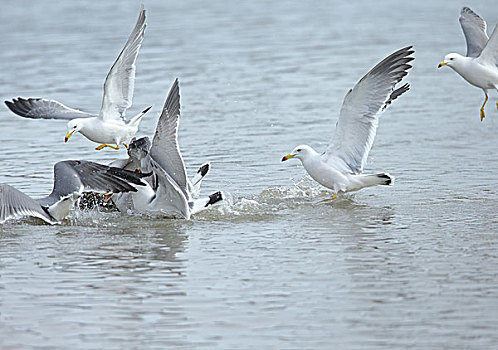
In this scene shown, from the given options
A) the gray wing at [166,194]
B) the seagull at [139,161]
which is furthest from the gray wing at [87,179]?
the seagull at [139,161]

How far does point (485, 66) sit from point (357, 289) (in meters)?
5.19

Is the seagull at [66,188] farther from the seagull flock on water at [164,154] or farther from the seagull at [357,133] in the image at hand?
the seagull at [357,133]

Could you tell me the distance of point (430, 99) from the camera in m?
14.5

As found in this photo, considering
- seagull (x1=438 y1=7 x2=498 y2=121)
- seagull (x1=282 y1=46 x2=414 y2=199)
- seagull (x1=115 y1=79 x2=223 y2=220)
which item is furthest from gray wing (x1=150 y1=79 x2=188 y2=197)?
seagull (x1=438 y1=7 x2=498 y2=121)

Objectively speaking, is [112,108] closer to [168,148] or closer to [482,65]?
[168,148]

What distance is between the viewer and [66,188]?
851 cm

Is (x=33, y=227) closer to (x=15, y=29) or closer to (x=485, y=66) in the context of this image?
(x=485, y=66)

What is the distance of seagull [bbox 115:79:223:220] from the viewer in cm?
846

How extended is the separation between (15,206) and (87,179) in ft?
2.29

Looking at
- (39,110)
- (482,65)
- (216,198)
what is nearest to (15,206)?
(216,198)

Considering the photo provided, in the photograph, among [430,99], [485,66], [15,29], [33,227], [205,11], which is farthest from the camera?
[205,11]

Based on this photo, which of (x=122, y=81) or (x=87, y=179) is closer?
(x=87, y=179)

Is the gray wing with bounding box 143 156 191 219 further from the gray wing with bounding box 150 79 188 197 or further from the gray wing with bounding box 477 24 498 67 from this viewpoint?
the gray wing with bounding box 477 24 498 67

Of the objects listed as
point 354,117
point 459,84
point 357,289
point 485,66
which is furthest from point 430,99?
point 357,289
